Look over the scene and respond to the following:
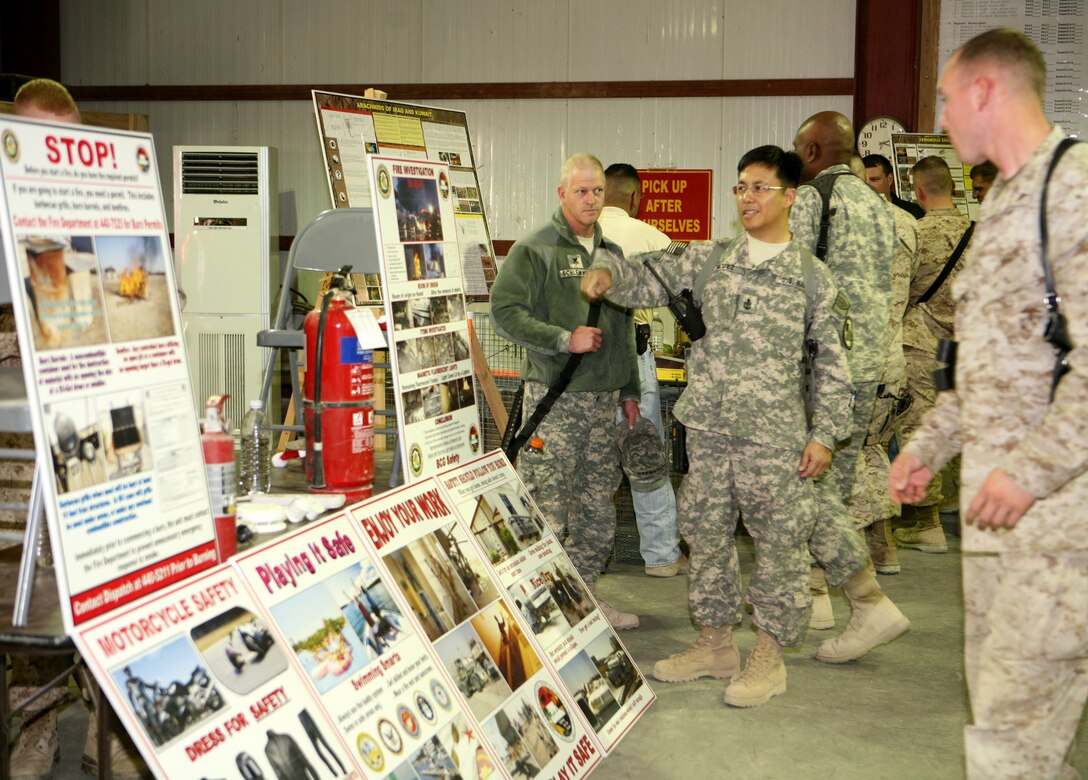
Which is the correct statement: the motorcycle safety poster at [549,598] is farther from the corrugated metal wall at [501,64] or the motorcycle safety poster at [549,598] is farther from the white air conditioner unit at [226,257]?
the corrugated metal wall at [501,64]

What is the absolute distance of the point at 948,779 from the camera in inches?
127

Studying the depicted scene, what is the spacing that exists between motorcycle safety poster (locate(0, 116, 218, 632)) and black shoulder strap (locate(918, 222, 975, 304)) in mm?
4525

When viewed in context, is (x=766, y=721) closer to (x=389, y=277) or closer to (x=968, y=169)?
(x=389, y=277)

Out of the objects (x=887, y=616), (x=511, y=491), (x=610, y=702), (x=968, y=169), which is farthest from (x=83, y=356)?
(x=968, y=169)

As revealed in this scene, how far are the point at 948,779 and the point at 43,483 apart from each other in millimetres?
2614

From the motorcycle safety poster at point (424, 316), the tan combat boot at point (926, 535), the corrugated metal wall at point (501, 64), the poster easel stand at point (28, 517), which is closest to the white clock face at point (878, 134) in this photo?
the corrugated metal wall at point (501, 64)

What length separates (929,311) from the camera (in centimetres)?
595

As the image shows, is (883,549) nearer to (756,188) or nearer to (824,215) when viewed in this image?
(824,215)

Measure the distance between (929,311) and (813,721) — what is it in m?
3.00

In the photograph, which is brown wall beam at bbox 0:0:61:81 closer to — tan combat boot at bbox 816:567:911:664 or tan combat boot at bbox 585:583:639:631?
tan combat boot at bbox 585:583:639:631

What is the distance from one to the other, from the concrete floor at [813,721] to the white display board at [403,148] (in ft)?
8.35

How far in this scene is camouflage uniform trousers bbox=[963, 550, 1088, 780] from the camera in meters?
2.12

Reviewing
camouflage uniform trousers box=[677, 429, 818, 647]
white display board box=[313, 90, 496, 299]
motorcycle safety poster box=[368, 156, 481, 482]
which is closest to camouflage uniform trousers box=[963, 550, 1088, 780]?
camouflage uniform trousers box=[677, 429, 818, 647]

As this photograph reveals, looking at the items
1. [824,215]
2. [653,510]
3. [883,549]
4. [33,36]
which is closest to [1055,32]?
[883,549]
